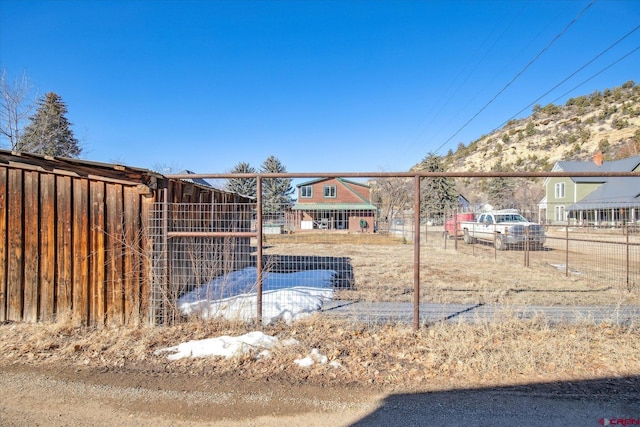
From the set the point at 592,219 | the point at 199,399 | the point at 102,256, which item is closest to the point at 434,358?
the point at 199,399

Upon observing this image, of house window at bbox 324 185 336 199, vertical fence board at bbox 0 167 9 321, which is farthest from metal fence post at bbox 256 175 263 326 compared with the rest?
house window at bbox 324 185 336 199

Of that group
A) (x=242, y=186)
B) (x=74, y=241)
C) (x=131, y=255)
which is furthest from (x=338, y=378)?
(x=242, y=186)

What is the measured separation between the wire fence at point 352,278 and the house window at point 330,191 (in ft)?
87.6

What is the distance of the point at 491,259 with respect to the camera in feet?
44.2

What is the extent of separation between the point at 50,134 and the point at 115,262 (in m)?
23.8

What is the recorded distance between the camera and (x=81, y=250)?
516cm

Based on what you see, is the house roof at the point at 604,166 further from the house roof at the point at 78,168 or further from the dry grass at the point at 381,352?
the house roof at the point at 78,168

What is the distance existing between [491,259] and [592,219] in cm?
652

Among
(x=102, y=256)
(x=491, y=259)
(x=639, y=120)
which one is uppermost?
(x=639, y=120)

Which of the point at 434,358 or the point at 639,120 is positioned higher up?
the point at 639,120

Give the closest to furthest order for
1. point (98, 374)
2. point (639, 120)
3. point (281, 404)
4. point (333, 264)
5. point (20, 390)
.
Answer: point (281, 404) → point (20, 390) → point (98, 374) → point (333, 264) → point (639, 120)

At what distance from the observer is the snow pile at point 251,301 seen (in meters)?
5.15

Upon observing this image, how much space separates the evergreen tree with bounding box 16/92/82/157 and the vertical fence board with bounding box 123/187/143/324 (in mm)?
19047

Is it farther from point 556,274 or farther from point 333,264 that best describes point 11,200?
point 556,274
